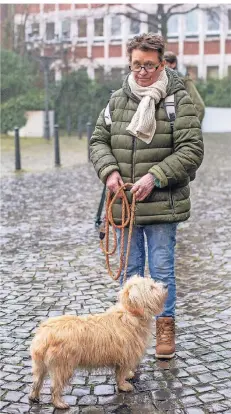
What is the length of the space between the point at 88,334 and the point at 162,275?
3.04ft

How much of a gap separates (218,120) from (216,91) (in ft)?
10.9

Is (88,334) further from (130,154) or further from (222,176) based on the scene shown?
(222,176)

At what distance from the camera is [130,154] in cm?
458

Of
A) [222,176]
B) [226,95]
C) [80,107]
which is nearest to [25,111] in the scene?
[80,107]

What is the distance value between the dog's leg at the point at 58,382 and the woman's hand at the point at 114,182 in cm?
125

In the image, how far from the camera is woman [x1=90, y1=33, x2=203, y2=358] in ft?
14.6

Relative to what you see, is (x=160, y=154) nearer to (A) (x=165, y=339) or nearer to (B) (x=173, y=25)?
(A) (x=165, y=339)

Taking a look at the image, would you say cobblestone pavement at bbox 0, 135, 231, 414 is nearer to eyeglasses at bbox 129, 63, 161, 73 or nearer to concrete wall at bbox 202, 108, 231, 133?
eyeglasses at bbox 129, 63, 161, 73

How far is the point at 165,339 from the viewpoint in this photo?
477 cm

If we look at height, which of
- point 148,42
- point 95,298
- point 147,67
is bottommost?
point 95,298

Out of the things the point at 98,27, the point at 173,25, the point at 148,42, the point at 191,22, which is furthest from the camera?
the point at 191,22

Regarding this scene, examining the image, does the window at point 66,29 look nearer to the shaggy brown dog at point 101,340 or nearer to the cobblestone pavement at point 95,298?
the cobblestone pavement at point 95,298

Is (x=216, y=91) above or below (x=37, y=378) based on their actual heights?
above

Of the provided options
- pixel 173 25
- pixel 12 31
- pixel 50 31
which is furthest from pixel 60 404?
pixel 173 25
